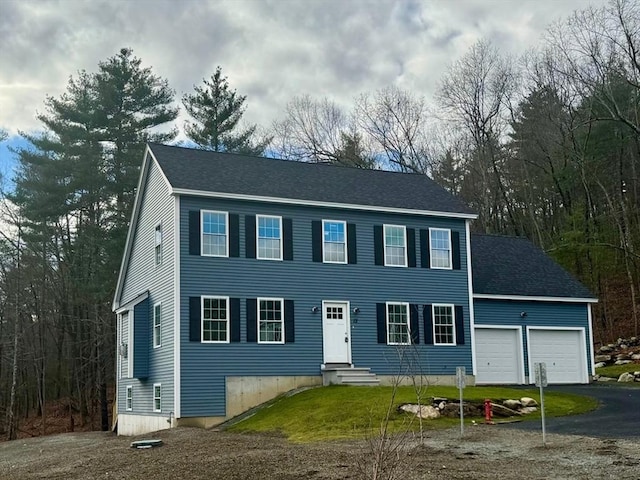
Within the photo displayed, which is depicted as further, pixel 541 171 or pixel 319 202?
pixel 541 171

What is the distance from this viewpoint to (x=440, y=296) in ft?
82.8

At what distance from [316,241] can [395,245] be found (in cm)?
287

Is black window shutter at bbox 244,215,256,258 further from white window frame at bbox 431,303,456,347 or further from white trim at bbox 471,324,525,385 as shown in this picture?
white trim at bbox 471,324,525,385

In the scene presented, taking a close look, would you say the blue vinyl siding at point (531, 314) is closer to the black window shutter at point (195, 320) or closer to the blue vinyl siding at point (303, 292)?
the blue vinyl siding at point (303, 292)

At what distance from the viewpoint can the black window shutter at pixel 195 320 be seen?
21397 millimetres

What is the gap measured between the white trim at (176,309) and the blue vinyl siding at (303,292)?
135 millimetres

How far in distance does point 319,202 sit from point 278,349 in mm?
4685

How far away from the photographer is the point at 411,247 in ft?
82.4

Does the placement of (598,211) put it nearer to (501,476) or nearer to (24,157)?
(24,157)

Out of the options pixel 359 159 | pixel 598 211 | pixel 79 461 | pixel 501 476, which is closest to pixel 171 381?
pixel 79 461

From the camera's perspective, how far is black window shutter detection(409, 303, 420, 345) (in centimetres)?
2444

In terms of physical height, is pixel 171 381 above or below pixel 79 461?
above

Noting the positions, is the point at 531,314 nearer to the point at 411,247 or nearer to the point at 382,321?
the point at 411,247

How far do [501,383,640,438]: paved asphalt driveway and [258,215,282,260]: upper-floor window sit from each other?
8.93 metres
